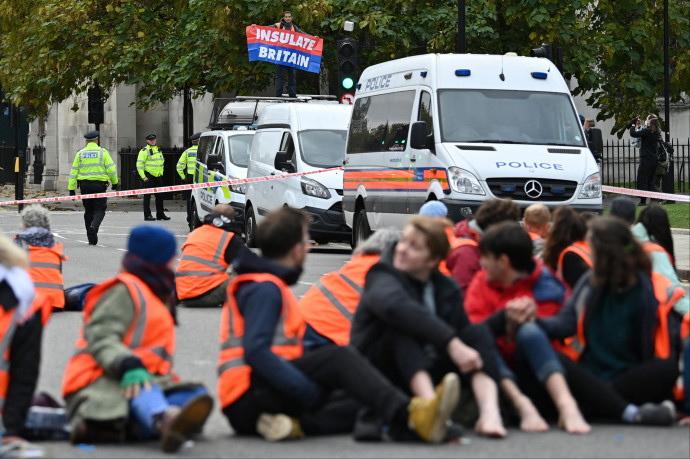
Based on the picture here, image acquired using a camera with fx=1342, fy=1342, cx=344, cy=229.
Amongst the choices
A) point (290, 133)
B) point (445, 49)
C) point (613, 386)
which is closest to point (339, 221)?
point (290, 133)

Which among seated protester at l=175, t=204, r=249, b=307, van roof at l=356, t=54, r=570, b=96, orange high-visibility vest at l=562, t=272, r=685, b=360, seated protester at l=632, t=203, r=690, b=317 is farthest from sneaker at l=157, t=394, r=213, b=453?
van roof at l=356, t=54, r=570, b=96

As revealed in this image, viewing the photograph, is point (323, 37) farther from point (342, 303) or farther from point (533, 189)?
point (342, 303)

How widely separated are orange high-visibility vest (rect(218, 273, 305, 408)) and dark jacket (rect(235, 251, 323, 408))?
0.03 m

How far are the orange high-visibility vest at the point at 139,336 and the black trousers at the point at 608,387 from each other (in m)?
1.81

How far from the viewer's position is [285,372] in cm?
616

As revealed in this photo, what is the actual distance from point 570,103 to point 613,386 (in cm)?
989

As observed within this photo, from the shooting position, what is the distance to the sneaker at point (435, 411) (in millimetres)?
5961

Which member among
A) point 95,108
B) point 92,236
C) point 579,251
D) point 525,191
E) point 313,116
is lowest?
point 92,236

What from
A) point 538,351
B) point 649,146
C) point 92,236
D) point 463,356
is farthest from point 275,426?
point 649,146

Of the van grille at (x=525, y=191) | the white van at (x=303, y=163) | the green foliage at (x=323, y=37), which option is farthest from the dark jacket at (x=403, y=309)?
the green foliage at (x=323, y=37)

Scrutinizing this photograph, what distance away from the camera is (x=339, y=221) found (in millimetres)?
19531

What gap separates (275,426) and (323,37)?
85.9ft

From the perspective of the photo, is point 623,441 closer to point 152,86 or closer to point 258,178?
point 258,178

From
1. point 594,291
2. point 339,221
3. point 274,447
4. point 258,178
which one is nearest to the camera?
point 274,447
